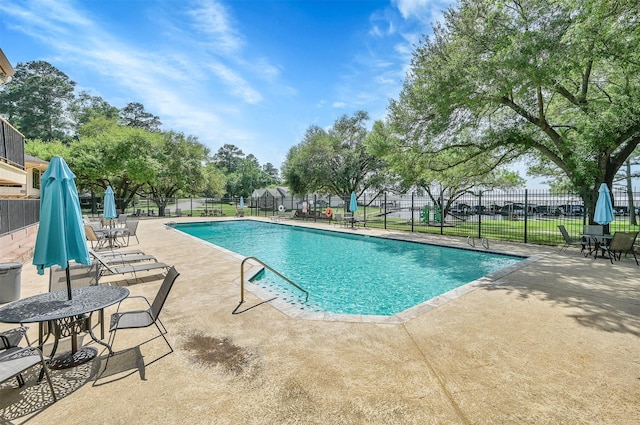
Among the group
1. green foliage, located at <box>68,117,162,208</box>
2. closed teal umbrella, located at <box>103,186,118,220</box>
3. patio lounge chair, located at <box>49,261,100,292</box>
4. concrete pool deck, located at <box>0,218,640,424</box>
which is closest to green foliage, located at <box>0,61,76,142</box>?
green foliage, located at <box>68,117,162,208</box>

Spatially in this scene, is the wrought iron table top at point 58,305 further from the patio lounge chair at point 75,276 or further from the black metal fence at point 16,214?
the black metal fence at point 16,214

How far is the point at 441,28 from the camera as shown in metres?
12.7

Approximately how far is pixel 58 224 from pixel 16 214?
8.72m

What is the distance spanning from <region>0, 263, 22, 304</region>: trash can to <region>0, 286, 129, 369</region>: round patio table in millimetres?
2534

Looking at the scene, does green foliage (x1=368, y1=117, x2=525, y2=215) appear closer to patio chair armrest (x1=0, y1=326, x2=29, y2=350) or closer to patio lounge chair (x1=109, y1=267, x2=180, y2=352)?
patio lounge chair (x1=109, y1=267, x2=180, y2=352)

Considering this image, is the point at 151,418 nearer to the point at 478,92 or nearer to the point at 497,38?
the point at 478,92

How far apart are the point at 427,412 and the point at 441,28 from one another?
14600 mm

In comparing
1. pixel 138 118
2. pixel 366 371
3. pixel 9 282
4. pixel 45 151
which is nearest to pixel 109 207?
pixel 9 282

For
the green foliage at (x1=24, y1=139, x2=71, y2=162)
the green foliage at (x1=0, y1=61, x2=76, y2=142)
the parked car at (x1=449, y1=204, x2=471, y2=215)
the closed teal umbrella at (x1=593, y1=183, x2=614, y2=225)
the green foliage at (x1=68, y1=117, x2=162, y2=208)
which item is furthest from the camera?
the green foliage at (x1=0, y1=61, x2=76, y2=142)

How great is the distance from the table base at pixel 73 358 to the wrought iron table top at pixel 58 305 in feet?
2.02

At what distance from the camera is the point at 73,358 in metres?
3.16

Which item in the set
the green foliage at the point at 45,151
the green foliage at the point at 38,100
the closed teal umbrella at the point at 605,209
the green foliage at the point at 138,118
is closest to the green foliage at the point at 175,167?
the green foliage at the point at 45,151

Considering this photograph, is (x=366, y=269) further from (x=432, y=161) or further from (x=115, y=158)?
(x=115, y=158)

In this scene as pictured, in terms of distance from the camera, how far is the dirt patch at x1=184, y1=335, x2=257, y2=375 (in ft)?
10.1
